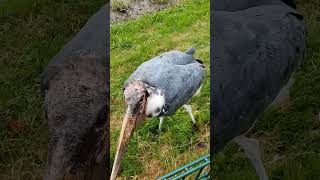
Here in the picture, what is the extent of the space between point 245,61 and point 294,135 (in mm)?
880

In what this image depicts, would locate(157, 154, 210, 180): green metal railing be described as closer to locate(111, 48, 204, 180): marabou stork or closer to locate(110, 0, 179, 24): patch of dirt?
locate(111, 48, 204, 180): marabou stork

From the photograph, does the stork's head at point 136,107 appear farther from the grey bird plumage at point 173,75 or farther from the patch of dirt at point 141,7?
the patch of dirt at point 141,7

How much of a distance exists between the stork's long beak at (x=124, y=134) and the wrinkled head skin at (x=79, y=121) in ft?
0.12

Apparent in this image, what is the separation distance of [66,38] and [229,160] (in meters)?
0.87

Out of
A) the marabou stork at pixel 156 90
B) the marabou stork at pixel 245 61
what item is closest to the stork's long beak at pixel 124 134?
the marabou stork at pixel 156 90

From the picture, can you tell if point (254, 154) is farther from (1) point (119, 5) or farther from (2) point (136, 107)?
(1) point (119, 5)

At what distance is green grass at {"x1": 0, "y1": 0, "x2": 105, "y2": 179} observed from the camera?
276 cm

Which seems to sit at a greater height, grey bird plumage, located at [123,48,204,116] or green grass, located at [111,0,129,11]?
green grass, located at [111,0,129,11]

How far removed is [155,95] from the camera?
2264mm

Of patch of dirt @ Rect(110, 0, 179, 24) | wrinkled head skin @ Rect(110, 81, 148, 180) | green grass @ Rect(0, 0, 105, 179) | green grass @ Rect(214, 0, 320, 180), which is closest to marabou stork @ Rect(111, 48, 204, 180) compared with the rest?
wrinkled head skin @ Rect(110, 81, 148, 180)

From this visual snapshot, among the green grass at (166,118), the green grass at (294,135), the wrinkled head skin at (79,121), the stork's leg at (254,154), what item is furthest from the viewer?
the green grass at (294,135)

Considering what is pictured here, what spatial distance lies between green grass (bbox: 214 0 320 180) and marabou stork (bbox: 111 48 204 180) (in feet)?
1.21

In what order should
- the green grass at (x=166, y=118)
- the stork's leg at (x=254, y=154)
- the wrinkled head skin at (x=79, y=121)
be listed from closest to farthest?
the wrinkled head skin at (x=79, y=121) → the green grass at (x=166, y=118) → the stork's leg at (x=254, y=154)

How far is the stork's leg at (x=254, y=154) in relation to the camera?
258 centimetres
